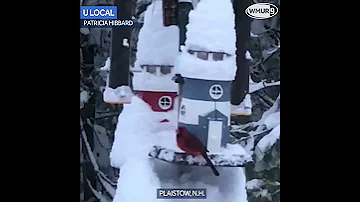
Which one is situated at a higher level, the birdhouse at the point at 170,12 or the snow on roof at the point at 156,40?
the birdhouse at the point at 170,12

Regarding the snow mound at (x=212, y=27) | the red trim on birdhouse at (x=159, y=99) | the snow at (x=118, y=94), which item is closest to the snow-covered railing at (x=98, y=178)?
the snow at (x=118, y=94)

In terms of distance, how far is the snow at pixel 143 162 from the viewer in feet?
7.84

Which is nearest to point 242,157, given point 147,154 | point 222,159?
point 222,159

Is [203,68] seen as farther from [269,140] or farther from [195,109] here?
[269,140]

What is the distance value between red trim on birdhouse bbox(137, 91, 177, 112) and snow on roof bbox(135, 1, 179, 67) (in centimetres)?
10

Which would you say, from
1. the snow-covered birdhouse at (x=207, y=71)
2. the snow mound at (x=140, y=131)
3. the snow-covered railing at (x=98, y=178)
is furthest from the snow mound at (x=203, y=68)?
the snow-covered railing at (x=98, y=178)

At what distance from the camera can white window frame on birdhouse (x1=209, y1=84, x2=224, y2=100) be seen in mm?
2357

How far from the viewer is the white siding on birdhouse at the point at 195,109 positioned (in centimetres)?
235

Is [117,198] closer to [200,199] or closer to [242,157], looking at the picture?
[200,199]

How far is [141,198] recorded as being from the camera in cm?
239

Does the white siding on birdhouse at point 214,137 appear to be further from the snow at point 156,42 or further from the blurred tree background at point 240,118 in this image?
the snow at point 156,42

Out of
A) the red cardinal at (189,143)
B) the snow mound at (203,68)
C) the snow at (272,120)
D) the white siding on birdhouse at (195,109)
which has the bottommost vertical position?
the red cardinal at (189,143)

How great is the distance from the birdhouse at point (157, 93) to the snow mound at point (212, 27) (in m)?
0.12

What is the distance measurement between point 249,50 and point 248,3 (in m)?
0.15
